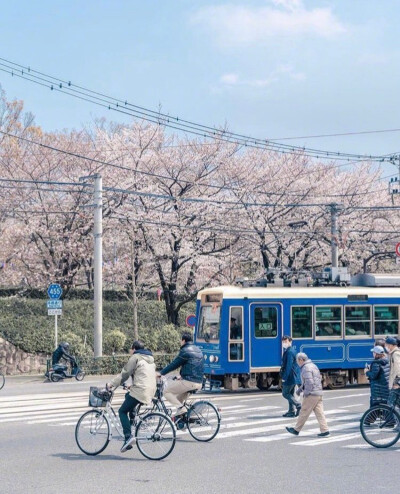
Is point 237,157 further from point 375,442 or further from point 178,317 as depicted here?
point 375,442

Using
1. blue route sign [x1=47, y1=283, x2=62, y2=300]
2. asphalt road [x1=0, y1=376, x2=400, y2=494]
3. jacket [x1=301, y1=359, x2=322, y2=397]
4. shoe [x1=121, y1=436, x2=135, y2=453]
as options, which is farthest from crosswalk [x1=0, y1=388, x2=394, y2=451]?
blue route sign [x1=47, y1=283, x2=62, y2=300]

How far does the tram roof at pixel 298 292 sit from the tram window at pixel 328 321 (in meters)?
0.40

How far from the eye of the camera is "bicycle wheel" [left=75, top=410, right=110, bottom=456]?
37.5 ft

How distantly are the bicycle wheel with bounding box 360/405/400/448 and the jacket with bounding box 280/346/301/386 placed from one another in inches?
172

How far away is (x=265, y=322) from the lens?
899 inches

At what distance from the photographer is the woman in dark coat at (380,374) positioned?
45.3 feet

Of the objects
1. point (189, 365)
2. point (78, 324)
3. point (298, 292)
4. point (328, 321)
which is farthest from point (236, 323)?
point (78, 324)

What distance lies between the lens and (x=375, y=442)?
39.8 feet

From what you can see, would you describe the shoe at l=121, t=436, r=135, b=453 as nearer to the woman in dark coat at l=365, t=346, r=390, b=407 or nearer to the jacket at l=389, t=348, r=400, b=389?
the jacket at l=389, t=348, r=400, b=389

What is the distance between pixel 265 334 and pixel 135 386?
11.8 metres

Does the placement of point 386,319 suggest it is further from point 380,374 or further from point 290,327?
point 380,374

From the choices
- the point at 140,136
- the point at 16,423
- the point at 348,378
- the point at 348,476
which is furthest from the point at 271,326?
the point at 140,136

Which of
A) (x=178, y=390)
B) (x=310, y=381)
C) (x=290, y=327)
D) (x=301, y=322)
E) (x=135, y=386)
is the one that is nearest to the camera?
(x=135, y=386)

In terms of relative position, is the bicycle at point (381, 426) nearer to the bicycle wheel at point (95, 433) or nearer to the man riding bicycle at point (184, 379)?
the man riding bicycle at point (184, 379)
